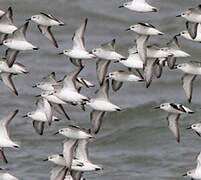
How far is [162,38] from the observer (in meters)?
24.3

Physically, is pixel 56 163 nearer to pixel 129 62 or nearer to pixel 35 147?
pixel 129 62

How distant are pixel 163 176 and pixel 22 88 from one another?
4.50m

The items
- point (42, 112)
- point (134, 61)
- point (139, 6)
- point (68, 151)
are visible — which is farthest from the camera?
point (42, 112)

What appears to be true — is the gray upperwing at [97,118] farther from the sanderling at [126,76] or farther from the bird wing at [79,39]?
the bird wing at [79,39]

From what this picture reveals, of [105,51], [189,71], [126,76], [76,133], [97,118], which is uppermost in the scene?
[105,51]

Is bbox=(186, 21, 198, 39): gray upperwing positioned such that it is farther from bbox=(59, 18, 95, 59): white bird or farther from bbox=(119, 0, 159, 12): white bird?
bbox=(59, 18, 95, 59): white bird

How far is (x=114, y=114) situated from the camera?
22438mm

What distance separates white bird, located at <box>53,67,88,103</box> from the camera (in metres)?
16.2

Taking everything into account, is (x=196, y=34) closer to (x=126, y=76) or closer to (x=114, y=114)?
(x=126, y=76)

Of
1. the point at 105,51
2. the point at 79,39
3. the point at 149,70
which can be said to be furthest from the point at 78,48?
the point at 149,70

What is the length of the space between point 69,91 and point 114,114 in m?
6.24

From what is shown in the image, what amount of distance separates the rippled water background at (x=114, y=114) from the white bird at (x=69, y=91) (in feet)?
12.7

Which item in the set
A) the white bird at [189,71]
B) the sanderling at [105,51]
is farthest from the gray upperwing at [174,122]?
the sanderling at [105,51]

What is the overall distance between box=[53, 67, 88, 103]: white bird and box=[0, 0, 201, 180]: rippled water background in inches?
152
